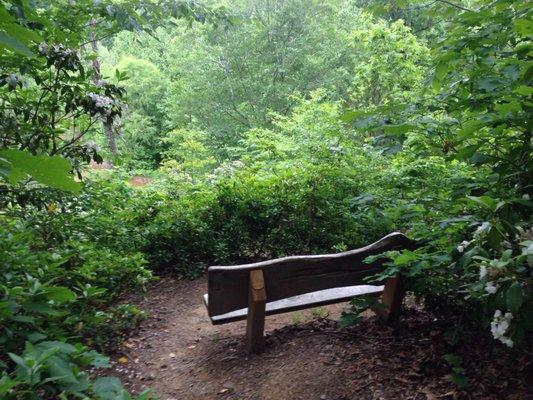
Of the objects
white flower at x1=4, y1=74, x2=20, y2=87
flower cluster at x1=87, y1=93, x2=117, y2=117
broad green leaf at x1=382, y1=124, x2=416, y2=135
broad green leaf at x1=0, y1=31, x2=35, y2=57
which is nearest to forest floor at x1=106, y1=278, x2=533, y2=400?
broad green leaf at x1=382, y1=124, x2=416, y2=135

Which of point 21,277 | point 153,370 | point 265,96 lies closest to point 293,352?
point 153,370

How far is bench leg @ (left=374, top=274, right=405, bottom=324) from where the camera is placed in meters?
2.85

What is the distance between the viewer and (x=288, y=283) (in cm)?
297

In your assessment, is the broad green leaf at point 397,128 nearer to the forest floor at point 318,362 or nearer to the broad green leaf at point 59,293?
the forest floor at point 318,362

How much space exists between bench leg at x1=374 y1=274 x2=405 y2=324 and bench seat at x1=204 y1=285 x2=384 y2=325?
0.49 feet

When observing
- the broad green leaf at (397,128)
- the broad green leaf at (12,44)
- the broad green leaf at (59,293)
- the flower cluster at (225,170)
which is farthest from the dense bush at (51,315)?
the flower cluster at (225,170)

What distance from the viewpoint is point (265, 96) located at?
1834cm

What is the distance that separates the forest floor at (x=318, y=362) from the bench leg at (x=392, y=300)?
0.31 feet

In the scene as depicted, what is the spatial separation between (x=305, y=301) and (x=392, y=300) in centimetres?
61

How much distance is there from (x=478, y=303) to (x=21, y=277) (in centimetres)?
231

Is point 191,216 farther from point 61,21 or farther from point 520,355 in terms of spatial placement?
point 520,355

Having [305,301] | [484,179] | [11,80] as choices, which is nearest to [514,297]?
[484,179]

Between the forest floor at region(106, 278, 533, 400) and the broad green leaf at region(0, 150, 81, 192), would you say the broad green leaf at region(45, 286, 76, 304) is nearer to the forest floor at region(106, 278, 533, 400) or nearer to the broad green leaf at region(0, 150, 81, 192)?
the broad green leaf at region(0, 150, 81, 192)

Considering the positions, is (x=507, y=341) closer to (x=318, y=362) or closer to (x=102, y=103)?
(x=318, y=362)
